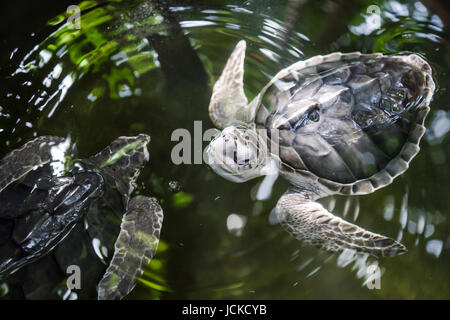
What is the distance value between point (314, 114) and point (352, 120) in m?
0.22

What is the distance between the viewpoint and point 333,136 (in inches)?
86.4

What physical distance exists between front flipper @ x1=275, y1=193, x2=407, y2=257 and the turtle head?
1.00 ft

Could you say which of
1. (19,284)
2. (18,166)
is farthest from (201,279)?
(18,166)

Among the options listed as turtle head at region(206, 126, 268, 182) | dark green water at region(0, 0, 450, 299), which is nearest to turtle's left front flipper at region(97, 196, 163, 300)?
dark green water at region(0, 0, 450, 299)

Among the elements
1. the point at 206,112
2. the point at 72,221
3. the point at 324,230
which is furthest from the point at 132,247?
the point at 324,230

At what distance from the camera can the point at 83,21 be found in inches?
109

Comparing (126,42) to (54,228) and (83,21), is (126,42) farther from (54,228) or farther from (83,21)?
(54,228)

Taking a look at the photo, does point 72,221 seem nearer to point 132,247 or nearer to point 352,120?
point 132,247

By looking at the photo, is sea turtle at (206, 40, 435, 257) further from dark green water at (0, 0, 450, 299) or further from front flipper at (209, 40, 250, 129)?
dark green water at (0, 0, 450, 299)

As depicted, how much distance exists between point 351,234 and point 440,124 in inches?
44.3

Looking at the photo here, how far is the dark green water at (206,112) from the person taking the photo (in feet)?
7.96

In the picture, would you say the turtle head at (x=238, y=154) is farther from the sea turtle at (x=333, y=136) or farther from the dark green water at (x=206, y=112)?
the dark green water at (x=206, y=112)

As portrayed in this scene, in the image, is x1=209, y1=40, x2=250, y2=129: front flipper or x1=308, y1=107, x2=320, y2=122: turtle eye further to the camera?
x1=209, y1=40, x2=250, y2=129: front flipper

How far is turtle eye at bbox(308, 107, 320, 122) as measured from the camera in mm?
2175
